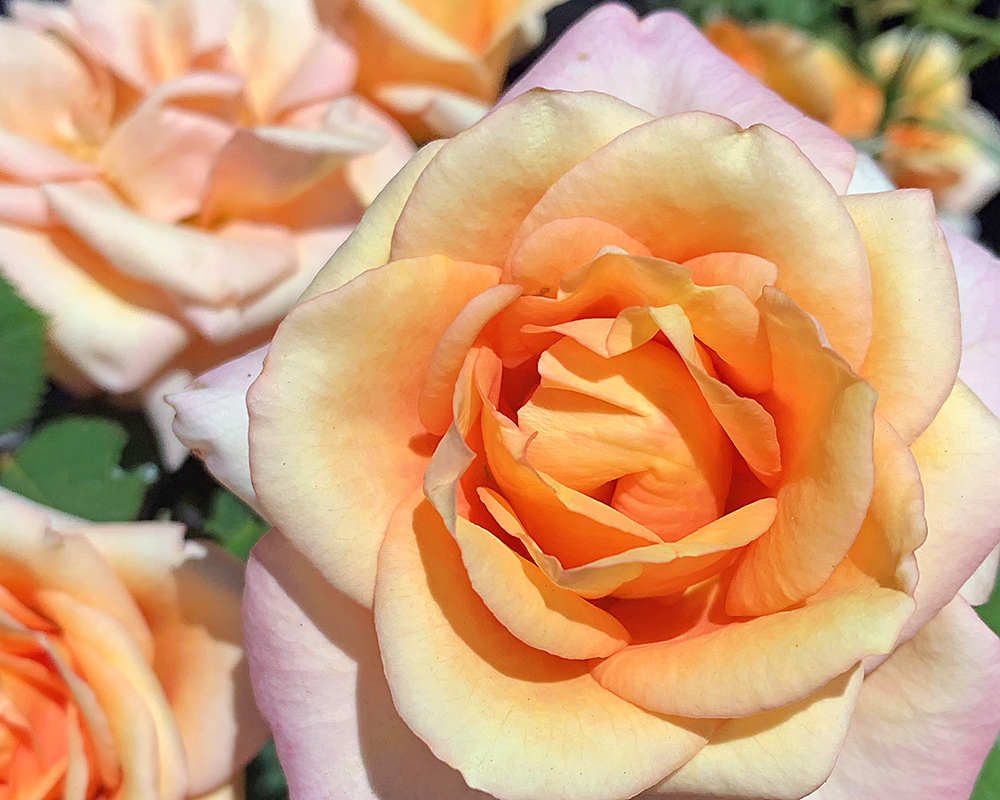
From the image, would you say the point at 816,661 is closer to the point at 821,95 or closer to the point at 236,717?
the point at 236,717

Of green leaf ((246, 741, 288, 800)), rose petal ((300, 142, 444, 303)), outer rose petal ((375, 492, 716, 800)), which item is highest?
rose petal ((300, 142, 444, 303))

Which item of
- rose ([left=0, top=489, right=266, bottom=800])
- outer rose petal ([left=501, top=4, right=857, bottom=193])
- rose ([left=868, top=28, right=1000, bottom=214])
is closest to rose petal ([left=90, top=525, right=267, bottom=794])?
rose ([left=0, top=489, right=266, bottom=800])

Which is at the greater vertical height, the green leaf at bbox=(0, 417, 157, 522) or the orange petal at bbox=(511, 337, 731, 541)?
the orange petal at bbox=(511, 337, 731, 541)

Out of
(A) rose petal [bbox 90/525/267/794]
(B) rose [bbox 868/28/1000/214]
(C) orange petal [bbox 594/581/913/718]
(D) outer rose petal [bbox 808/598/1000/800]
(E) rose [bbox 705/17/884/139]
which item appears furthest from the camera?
(B) rose [bbox 868/28/1000/214]

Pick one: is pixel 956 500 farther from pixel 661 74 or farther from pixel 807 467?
pixel 661 74

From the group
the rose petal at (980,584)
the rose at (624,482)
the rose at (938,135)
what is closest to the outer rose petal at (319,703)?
the rose at (624,482)

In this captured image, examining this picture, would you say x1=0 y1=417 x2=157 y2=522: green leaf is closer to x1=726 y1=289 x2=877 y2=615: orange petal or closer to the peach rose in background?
x1=726 y1=289 x2=877 y2=615: orange petal

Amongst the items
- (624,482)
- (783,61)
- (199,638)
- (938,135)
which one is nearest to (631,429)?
(624,482)
